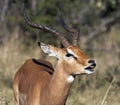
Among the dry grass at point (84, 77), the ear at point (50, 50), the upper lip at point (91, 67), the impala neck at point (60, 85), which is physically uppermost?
the ear at point (50, 50)

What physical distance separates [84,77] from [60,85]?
4.18 metres

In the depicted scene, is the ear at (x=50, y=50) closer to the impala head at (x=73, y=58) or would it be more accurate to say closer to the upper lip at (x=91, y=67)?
the impala head at (x=73, y=58)

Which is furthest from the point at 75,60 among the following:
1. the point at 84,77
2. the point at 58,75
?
the point at 84,77

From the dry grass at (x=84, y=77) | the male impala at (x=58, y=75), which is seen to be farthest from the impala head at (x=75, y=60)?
the dry grass at (x=84, y=77)

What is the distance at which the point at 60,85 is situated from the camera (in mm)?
7621

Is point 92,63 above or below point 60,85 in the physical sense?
above

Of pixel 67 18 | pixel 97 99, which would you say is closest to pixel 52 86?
pixel 97 99

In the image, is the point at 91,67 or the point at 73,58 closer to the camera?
the point at 91,67

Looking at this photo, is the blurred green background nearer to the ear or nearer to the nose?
the ear

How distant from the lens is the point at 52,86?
25.3 feet

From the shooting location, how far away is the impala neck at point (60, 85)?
7.59m

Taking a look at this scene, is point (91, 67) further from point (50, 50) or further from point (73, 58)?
point (50, 50)

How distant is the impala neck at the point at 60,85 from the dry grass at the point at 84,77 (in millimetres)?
1187

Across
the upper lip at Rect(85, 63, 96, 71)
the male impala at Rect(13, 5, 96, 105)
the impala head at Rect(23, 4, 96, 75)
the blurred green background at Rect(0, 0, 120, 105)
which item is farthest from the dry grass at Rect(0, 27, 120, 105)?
the upper lip at Rect(85, 63, 96, 71)
